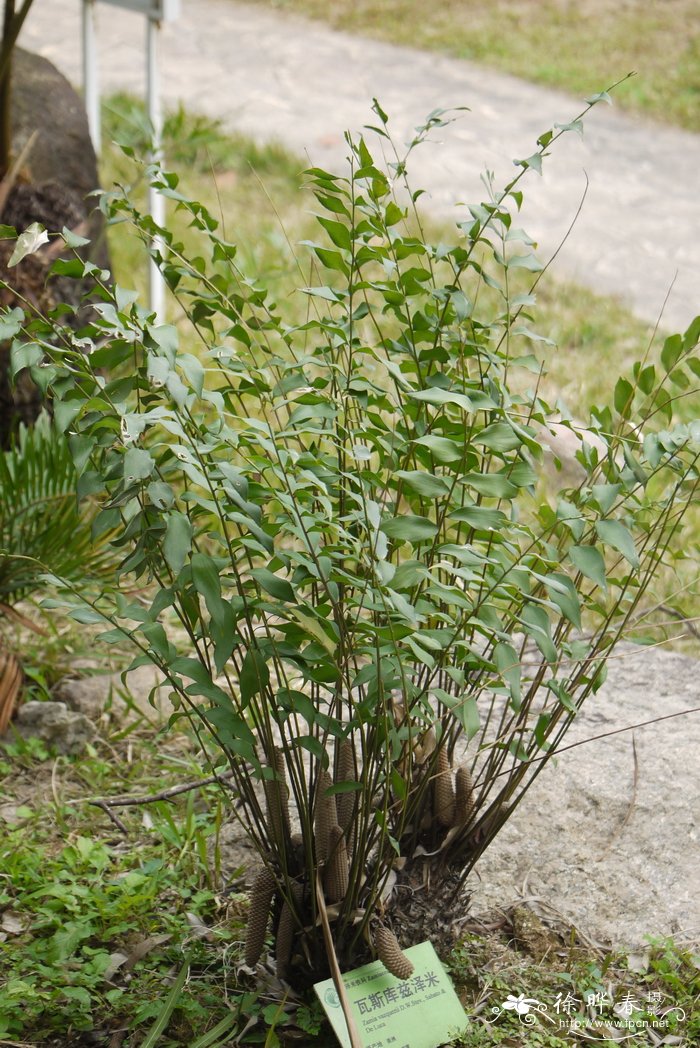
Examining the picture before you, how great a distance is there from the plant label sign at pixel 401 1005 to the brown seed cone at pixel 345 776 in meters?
0.18

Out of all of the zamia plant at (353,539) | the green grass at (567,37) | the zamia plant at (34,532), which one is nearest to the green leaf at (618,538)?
the zamia plant at (353,539)

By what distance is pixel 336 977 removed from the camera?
1.32 m

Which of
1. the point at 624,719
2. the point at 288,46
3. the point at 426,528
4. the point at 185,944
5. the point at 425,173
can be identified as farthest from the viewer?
the point at 288,46

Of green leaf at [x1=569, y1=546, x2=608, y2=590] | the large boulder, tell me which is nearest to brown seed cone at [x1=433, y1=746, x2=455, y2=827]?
green leaf at [x1=569, y1=546, x2=608, y2=590]

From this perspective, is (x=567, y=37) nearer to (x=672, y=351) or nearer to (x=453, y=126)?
(x=453, y=126)

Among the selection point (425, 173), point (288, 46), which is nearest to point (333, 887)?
point (425, 173)

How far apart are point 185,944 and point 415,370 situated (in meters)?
0.86

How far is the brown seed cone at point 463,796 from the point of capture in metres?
1.64

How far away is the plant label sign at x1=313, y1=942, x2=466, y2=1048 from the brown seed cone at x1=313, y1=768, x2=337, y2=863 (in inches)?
6.0

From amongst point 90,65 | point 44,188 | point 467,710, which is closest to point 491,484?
point 467,710

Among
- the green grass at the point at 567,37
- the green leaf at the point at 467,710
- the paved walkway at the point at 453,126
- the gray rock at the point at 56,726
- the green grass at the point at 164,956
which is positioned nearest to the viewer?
the green leaf at the point at 467,710

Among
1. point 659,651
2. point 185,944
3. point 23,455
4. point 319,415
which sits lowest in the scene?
point 185,944

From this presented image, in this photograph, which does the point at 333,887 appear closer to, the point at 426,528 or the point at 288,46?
the point at 426,528

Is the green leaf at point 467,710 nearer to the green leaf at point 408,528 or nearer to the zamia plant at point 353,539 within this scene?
the zamia plant at point 353,539
